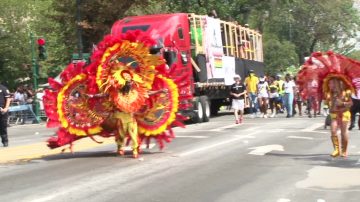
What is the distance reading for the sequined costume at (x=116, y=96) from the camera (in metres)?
12.9

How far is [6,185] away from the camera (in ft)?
33.6

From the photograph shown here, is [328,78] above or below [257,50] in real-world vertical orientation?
below

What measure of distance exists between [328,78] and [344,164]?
1.72 m

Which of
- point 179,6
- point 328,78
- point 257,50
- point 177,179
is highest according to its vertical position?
point 179,6

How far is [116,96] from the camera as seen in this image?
12.9m

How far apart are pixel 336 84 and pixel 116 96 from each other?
4217 mm

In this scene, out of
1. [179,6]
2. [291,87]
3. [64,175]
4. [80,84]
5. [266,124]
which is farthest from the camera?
[179,6]

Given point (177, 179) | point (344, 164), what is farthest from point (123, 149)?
point (344, 164)

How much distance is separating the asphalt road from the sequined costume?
55cm

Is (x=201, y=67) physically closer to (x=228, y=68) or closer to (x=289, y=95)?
(x=228, y=68)

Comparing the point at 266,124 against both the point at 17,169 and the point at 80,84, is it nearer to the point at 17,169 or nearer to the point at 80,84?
the point at 80,84

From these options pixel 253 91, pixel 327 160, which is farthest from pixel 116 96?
pixel 253 91

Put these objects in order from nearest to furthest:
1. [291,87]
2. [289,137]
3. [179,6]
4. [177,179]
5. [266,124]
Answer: [177,179] → [289,137] → [266,124] → [291,87] → [179,6]

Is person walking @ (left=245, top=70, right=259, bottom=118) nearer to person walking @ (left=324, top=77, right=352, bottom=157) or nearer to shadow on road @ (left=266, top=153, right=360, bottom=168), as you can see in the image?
shadow on road @ (left=266, top=153, right=360, bottom=168)
